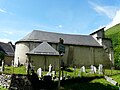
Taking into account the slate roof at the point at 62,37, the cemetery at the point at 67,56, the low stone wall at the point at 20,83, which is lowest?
the low stone wall at the point at 20,83

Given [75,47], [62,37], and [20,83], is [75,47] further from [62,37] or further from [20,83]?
[20,83]

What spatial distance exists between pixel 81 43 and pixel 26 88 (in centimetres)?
3545

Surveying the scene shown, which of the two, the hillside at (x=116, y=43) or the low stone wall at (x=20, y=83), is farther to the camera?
the hillside at (x=116, y=43)

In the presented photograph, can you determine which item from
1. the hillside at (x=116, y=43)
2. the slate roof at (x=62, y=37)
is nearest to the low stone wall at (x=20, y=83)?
the slate roof at (x=62, y=37)

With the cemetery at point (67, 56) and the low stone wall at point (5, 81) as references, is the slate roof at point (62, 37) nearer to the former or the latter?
the cemetery at point (67, 56)

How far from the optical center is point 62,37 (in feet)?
176

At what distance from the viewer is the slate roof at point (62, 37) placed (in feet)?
165

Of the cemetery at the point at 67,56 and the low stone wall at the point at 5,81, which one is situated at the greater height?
the cemetery at the point at 67,56

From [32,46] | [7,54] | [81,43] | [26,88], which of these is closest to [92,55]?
[81,43]

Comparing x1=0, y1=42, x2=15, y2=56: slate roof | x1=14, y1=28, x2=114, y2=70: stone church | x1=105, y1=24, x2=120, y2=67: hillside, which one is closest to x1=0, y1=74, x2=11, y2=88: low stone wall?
x1=14, y1=28, x2=114, y2=70: stone church

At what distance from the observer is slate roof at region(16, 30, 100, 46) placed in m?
50.4

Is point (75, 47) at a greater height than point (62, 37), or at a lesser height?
lesser

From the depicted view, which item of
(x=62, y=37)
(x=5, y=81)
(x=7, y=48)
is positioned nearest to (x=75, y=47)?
(x=62, y=37)

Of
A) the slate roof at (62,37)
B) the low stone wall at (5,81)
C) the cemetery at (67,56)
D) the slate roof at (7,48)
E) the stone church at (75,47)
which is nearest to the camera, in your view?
the low stone wall at (5,81)
